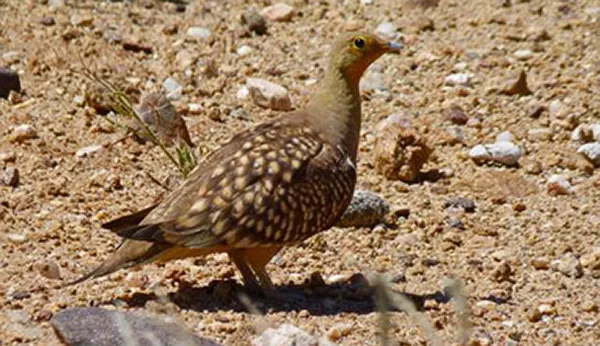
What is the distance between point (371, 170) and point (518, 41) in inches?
86.0

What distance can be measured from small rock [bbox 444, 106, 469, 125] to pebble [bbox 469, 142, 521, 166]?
49 centimetres

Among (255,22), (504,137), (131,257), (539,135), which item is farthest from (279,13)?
(131,257)

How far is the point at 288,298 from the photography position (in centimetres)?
636

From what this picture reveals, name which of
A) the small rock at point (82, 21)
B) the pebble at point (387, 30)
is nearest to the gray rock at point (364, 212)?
the pebble at point (387, 30)

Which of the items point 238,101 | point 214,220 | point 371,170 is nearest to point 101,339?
point 214,220

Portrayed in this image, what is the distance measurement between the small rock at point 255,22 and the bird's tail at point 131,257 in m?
3.93

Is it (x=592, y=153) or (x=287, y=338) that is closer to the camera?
(x=287, y=338)

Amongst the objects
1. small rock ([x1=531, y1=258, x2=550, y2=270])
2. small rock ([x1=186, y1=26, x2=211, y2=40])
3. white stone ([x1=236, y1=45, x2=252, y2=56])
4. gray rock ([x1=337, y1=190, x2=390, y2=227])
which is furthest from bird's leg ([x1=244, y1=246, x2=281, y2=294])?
small rock ([x1=186, y1=26, x2=211, y2=40])

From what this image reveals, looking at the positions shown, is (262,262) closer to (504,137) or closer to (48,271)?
(48,271)

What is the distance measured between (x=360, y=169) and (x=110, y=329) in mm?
2866

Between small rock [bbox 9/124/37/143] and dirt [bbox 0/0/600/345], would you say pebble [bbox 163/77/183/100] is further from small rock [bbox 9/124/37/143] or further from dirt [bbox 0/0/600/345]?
small rock [bbox 9/124/37/143]

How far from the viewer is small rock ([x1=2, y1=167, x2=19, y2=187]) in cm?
736

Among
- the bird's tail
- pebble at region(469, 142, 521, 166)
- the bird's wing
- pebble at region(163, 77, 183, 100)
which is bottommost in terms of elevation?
pebble at region(469, 142, 521, 166)

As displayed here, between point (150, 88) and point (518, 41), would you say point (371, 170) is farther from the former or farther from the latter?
point (518, 41)
